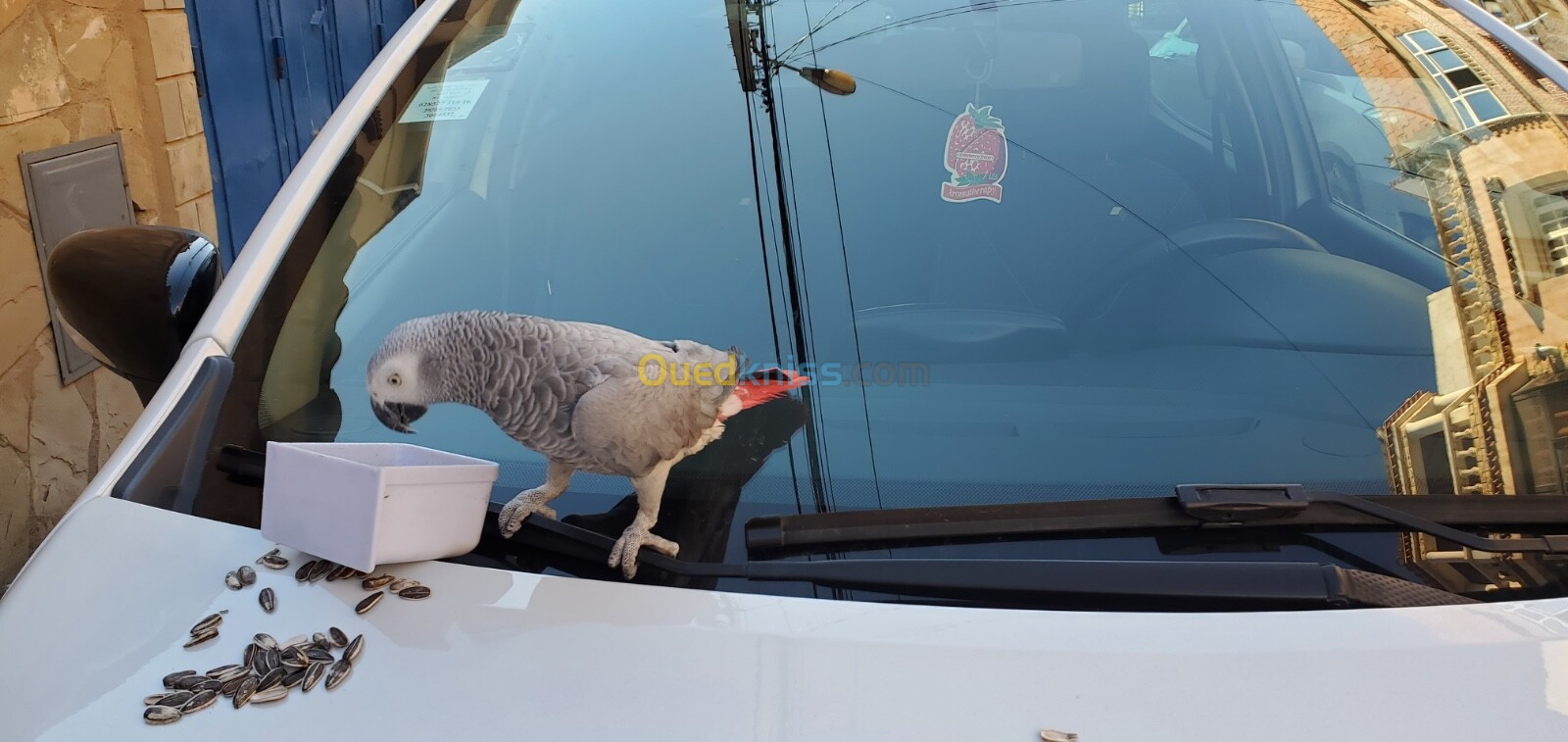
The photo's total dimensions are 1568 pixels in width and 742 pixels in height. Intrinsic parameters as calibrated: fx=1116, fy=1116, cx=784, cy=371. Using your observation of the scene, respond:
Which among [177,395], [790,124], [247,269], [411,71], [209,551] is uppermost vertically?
[411,71]

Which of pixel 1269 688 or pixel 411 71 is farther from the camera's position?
pixel 411 71

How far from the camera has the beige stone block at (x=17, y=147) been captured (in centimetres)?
337

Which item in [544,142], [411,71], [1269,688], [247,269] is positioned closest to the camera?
[1269,688]

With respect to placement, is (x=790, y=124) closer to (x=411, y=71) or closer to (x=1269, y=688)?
(x=411, y=71)

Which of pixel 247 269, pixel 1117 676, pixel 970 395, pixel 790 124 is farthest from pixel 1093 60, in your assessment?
pixel 247 269

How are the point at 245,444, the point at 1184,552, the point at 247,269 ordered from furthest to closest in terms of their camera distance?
the point at 247,269
the point at 245,444
the point at 1184,552

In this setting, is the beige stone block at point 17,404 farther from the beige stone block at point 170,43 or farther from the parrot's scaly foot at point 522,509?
the parrot's scaly foot at point 522,509

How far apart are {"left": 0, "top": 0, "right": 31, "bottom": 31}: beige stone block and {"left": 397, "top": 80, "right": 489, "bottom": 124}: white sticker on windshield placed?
2449 mm

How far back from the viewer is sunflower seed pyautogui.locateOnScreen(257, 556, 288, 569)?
123 centimetres

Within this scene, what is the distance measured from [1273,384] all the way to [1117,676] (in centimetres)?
53

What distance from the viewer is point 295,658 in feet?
3.64

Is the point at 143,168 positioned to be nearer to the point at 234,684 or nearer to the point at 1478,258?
the point at 234,684

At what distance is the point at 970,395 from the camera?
4.53ft

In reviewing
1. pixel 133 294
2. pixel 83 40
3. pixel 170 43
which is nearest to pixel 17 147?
pixel 83 40
